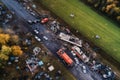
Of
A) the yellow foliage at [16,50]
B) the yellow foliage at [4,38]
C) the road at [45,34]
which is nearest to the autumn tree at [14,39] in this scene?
the yellow foliage at [4,38]

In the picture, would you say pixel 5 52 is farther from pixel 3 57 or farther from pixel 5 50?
pixel 3 57

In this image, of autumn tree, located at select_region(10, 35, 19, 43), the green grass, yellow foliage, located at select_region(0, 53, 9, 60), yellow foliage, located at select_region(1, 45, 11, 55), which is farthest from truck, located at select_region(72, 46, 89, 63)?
yellow foliage, located at select_region(0, 53, 9, 60)

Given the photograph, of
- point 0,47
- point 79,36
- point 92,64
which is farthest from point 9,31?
point 92,64

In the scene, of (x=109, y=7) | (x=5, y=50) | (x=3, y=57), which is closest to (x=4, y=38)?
(x=5, y=50)

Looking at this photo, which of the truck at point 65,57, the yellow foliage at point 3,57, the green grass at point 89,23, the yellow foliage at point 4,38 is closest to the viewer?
the yellow foliage at point 3,57

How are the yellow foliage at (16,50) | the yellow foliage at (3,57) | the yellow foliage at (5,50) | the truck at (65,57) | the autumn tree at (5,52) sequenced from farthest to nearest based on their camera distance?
the truck at (65,57) → the yellow foliage at (16,50) → the yellow foliage at (5,50) → the autumn tree at (5,52) → the yellow foliage at (3,57)

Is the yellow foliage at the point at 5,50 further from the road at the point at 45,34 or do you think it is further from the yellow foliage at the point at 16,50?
the road at the point at 45,34
